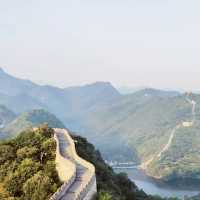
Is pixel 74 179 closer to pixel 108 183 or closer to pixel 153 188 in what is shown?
pixel 108 183

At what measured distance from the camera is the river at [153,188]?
140 metres

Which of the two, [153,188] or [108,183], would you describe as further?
[153,188]

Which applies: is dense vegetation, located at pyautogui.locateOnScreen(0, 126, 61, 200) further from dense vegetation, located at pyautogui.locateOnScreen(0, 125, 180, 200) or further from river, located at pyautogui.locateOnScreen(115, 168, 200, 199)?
river, located at pyautogui.locateOnScreen(115, 168, 200, 199)

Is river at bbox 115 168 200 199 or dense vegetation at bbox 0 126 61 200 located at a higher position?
dense vegetation at bbox 0 126 61 200

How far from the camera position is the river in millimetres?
139500

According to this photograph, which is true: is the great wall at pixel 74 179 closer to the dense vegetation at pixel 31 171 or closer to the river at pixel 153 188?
the dense vegetation at pixel 31 171

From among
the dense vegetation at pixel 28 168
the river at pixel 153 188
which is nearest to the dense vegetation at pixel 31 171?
the dense vegetation at pixel 28 168

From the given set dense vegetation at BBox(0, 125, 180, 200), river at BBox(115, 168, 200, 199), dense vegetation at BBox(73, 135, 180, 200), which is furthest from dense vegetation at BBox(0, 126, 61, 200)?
river at BBox(115, 168, 200, 199)

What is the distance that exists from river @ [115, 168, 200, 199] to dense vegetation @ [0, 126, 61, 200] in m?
97.2

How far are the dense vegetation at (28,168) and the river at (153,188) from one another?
97168 mm

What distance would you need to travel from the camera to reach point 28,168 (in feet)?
105

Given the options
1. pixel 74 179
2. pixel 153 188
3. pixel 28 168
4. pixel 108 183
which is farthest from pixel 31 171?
pixel 153 188

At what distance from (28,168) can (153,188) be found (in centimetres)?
12336

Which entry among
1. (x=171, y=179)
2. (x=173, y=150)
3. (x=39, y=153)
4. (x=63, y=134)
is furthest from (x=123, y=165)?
(x=39, y=153)
